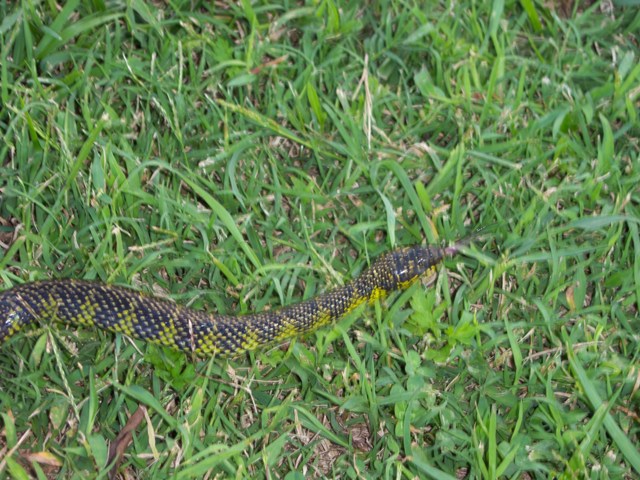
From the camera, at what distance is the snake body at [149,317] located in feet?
15.2

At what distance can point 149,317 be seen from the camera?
4.70 metres

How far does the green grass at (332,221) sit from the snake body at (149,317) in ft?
0.39

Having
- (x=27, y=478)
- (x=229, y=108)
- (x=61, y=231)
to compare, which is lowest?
(x=27, y=478)

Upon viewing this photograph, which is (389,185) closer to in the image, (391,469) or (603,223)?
(603,223)

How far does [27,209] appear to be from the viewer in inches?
→ 197

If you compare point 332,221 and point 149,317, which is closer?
point 149,317

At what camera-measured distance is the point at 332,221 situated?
17.9 feet

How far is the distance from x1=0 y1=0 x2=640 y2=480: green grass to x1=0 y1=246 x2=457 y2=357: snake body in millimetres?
118

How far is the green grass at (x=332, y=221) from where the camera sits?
14.9ft

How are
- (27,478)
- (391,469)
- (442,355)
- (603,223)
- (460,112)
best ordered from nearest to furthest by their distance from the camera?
(27,478), (391,469), (442,355), (603,223), (460,112)

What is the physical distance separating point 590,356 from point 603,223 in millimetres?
923

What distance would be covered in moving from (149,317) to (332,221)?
1.41m

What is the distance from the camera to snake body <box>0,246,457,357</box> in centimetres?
464

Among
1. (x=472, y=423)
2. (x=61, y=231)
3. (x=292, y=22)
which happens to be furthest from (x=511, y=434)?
(x=292, y=22)
